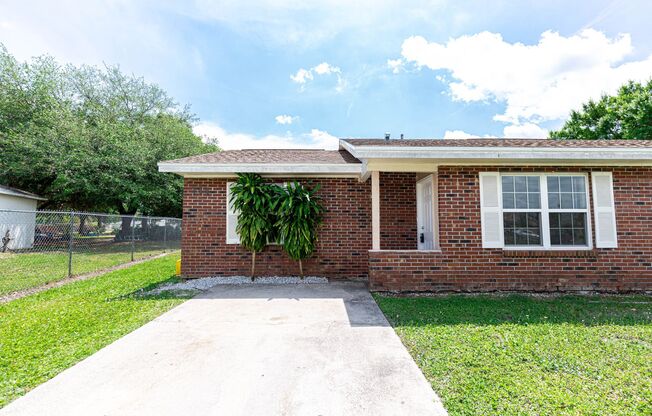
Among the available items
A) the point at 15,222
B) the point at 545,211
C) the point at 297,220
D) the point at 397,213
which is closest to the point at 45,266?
the point at 15,222

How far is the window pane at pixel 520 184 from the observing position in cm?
586

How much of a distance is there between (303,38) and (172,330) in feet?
27.9

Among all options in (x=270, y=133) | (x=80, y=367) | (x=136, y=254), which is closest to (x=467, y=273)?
(x=80, y=367)

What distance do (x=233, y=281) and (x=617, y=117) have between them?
2783 cm

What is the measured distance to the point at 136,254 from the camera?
466 inches

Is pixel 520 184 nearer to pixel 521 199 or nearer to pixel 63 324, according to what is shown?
pixel 521 199

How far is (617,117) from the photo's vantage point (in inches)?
824

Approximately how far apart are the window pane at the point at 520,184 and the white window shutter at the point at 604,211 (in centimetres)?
131

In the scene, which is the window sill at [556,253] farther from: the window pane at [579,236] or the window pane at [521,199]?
the window pane at [521,199]

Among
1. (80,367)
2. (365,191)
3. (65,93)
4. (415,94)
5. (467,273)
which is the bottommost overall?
(80,367)

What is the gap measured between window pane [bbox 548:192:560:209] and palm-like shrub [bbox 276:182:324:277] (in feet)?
15.2

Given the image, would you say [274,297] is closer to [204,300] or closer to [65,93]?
[204,300]

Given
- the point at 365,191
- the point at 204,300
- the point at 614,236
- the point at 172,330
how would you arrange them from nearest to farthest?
the point at 172,330 < the point at 204,300 < the point at 614,236 < the point at 365,191

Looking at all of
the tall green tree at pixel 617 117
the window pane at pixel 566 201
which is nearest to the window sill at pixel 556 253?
the window pane at pixel 566 201
